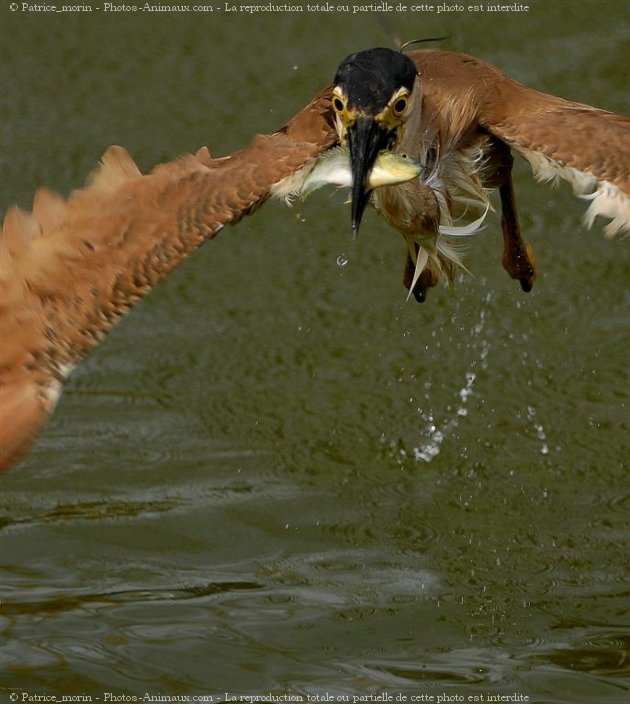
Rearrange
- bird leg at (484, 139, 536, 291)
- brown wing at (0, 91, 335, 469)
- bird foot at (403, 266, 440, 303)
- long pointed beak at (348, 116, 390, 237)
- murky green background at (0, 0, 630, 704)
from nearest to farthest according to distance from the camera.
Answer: brown wing at (0, 91, 335, 469)
long pointed beak at (348, 116, 390, 237)
murky green background at (0, 0, 630, 704)
bird leg at (484, 139, 536, 291)
bird foot at (403, 266, 440, 303)

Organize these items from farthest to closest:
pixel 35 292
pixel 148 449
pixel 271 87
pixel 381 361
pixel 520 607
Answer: pixel 271 87 → pixel 381 361 → pixel 148 449 → pixel 520 607 → pixel 35 292

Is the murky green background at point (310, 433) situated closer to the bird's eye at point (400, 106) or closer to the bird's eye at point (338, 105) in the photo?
the bird's eye at point (400, 106)

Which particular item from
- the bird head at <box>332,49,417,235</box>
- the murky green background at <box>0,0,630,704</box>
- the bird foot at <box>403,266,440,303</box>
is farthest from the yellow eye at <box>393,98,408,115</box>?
the bird foot at <box>403,266,440,303</box>

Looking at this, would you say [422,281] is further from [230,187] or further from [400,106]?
[230,187]

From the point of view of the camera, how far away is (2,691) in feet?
16.6

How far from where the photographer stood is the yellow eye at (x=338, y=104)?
16.6ft

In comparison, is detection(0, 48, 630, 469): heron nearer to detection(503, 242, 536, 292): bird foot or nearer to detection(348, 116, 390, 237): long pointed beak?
detection(348, 116, 390, 237): long pointed beak

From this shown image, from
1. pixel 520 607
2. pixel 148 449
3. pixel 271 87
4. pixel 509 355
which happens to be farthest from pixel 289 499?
pixel 271 87

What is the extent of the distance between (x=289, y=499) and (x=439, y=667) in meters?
1.55

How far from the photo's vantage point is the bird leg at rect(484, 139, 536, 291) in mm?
6180

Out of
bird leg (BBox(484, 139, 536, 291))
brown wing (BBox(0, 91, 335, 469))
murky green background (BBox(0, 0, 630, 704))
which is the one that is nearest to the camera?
brown wing (BBox(0, 91, 335, 469))

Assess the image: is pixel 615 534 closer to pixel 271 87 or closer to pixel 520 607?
pixel 520 607

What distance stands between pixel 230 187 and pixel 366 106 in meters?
0.56

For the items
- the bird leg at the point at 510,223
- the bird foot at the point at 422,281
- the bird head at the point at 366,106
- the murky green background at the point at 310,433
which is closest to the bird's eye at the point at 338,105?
the bird head at the point at 366,106
